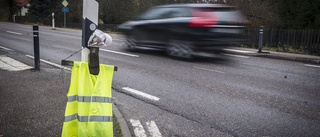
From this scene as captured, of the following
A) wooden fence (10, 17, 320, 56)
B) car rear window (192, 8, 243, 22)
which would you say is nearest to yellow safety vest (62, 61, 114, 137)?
car rear window (192, 8, 243, 22)

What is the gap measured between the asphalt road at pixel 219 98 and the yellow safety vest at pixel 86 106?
2.97 feet

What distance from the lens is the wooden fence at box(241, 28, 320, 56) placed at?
12836 millimetres

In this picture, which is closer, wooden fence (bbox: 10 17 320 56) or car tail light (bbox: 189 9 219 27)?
car tail light (bbox: 189 9 219 27)

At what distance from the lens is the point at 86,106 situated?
2.67 metres

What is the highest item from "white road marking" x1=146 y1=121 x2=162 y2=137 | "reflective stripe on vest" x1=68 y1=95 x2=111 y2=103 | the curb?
"reflective stripe on vest" x1=68 y1=95 x2=111 y2=103

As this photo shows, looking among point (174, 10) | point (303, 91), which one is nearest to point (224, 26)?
point (174, 10)

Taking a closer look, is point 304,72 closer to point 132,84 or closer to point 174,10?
point 174,10

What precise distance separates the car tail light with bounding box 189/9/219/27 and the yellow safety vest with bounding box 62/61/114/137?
5878 millimetres

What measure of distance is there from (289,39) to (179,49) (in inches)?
314

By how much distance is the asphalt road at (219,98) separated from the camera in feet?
12.0

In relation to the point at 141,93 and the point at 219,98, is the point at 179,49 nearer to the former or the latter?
the point at 141,93

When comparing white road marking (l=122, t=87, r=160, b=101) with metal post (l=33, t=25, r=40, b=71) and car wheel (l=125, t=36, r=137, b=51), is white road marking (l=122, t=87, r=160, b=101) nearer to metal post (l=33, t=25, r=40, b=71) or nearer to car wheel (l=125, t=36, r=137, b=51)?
metal post (l=33, t=25, r=40, b=71)

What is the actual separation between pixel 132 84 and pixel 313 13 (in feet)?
61.5

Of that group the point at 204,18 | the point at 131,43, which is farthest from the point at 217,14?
the point at 131,43
